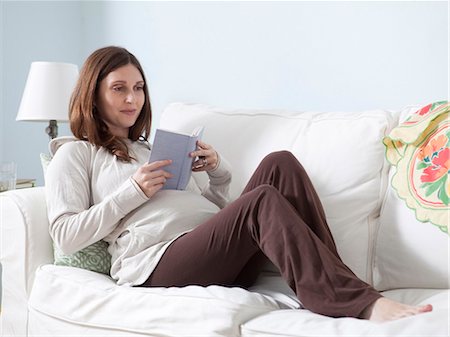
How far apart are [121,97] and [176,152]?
0.98ft

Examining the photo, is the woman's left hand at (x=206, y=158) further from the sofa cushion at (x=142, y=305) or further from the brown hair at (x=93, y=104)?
the sofa cushion at (x=142, y=305)

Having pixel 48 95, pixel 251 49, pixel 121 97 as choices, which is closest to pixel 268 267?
pixel 121 97

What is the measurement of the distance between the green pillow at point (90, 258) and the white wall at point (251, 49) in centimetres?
104

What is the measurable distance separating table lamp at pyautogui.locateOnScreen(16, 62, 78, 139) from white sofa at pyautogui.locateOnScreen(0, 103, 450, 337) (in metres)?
0.66

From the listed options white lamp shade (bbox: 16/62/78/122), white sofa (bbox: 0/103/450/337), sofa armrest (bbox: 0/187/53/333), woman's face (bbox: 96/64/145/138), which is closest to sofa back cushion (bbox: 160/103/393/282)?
white sofa (bbox: 0/103/450/337)

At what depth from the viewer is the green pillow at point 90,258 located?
75.2 inches

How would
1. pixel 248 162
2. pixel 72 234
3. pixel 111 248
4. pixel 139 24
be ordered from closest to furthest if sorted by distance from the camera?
1. pixel 72 234
2. pixel 111 248
3. pixel 248 162
4. pixel 139 24

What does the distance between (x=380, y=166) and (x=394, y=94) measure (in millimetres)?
536

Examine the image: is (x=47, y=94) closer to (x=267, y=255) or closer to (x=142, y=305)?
(x=142, y=305)

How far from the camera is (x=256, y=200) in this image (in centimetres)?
164

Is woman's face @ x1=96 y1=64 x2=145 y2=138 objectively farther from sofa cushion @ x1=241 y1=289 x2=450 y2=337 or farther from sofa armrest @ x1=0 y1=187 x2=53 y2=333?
sofa cushion @ x1=241 y1=289 x2=450 y2=337

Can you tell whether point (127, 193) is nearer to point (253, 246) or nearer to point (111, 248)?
point (111, 248)

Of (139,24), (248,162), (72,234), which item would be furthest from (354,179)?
(139,24)

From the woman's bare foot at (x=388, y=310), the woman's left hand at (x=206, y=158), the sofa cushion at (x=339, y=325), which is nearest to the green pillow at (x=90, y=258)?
the woman's left hand at (x=206, y=158)
